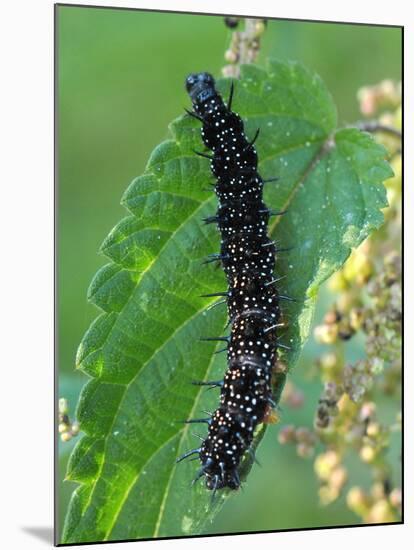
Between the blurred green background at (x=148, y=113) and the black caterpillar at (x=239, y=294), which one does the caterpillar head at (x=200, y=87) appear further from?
the blurred green background at (x=148, y=113)

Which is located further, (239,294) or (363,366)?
(363,366)

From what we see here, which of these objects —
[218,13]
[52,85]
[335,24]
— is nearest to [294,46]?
[335,24]

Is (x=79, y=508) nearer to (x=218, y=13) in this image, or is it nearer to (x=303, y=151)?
(x=303, y=151)

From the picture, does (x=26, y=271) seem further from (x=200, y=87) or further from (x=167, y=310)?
(x=200, y=87)

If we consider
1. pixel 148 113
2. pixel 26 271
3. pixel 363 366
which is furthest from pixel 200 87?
pixel 363 366

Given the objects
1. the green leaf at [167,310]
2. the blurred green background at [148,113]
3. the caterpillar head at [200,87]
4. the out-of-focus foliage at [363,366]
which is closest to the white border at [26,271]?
the blurred green background at [148,113]

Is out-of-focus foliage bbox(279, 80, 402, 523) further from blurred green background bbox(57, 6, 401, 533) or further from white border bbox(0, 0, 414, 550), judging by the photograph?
white border bbox(0, 0, 414, 550)

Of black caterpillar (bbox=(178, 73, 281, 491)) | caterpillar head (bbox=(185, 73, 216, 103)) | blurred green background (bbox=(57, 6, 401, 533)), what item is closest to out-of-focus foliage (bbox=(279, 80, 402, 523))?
blurred green background (bbox=(57, 6, 401, 533))
